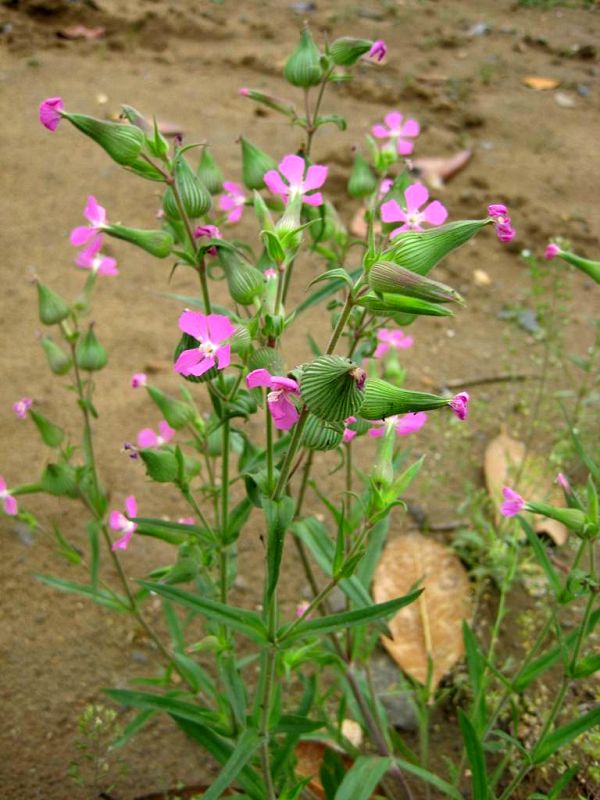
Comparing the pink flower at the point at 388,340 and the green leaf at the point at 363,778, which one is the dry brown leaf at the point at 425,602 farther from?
the pink flower at the point at 388,340

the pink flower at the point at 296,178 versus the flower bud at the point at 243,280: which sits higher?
the pink flower at the point at 296,178

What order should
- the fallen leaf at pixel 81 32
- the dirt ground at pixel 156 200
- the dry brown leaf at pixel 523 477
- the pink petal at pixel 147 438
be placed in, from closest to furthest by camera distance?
the pink petal at pixel 147 438 → the dirt ground at pixel 156 200 → the dry brown leaf at pixel 523 477 → the fallen leaf at pixel 81 32

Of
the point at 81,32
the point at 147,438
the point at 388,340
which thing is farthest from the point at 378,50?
the point at 81,32

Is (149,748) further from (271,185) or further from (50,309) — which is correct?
(271,185)

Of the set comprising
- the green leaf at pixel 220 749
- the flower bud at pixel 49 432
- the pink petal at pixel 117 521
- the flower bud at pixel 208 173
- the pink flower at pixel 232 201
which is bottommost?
the green leaf at pixel 220 749

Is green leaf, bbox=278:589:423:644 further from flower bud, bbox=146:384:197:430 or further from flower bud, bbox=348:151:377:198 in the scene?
flower bud, bbox=348:151:377:198

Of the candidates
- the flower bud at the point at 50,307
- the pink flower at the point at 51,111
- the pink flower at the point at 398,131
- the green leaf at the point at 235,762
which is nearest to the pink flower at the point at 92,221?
the pink flower at the point at 51,111
